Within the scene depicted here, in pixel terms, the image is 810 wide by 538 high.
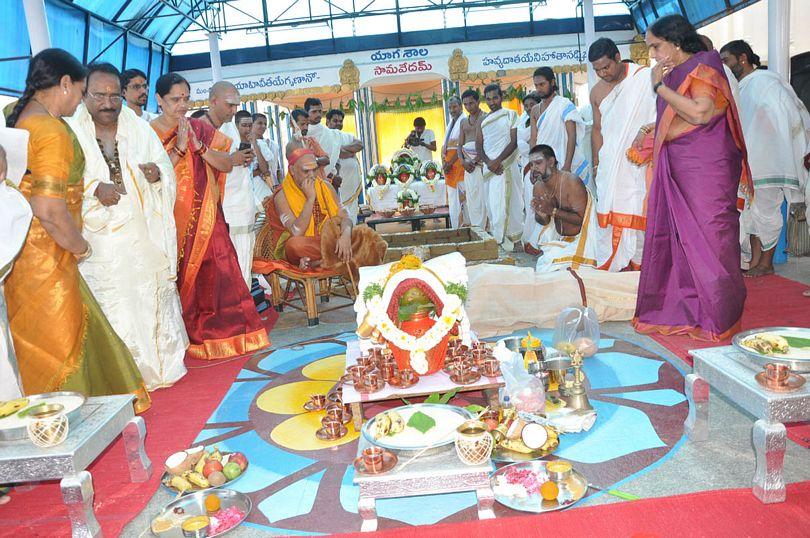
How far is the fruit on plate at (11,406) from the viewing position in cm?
260

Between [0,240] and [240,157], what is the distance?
98.8 inches

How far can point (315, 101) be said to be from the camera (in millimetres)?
8750

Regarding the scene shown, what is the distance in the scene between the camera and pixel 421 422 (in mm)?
2596

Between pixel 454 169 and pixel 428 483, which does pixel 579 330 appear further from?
pixel 454 169

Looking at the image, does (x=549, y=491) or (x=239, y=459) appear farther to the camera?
(x=239, y=459)

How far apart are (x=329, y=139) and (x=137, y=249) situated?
5471 mm

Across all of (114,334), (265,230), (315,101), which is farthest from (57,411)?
(315,101)

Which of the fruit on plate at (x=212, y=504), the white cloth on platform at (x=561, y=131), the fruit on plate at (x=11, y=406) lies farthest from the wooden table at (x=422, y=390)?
the white cloth on platform at (x=561, y=131)

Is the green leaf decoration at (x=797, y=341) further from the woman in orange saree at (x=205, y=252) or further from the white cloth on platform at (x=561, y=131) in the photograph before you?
the white cloth on platform at (x=561, y=131)

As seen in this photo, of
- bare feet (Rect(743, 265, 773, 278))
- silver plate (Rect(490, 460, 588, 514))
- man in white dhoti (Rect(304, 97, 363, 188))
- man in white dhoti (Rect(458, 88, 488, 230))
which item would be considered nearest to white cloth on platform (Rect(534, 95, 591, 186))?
man in white dhoti (Rect(458, 88, 488, 230))

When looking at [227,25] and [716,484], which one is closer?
[716,484]

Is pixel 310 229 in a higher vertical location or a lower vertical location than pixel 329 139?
lower

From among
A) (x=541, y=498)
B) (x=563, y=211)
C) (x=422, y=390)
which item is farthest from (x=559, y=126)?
(x=541, y=498)

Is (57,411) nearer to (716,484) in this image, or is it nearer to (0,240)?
(0,240)
